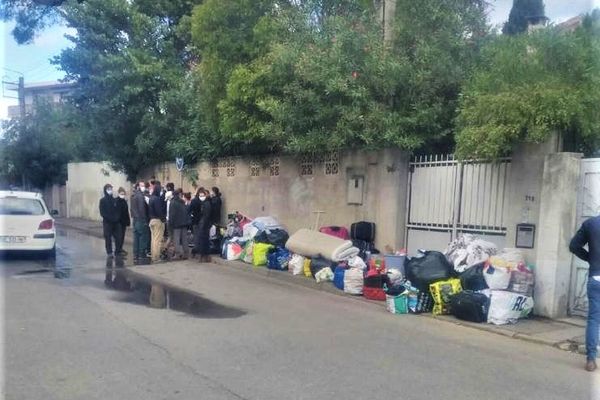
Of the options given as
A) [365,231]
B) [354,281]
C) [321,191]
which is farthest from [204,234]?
[354,281]

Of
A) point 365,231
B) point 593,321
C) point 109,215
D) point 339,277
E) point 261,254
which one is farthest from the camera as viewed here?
point 109,215

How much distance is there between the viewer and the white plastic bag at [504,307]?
7.34m

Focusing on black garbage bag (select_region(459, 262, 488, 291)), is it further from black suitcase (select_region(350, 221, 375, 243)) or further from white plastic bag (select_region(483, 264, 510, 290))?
black suitcase (select_region(350, 221, 375, 243))

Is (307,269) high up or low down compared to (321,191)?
down

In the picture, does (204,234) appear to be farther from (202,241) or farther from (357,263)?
(357,263)

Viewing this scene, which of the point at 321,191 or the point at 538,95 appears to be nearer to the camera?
the point at 538,95

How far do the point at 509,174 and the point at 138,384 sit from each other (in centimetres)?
627

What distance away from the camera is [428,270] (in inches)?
322

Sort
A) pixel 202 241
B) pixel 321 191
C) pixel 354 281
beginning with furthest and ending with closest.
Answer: pixel 202 241 < pixel 321 191 < pixel 354 281

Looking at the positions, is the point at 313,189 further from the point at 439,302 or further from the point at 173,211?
the point at 439,302

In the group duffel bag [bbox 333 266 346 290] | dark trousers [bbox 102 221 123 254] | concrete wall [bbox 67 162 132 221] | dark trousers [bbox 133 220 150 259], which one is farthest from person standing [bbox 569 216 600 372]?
concrete wall [bbox 67 162 132 221]

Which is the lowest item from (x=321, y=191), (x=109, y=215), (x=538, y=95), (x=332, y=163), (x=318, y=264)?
(x=318, y=264)

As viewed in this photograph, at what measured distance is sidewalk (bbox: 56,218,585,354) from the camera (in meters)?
6.68

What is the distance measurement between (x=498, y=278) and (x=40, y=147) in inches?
1187
